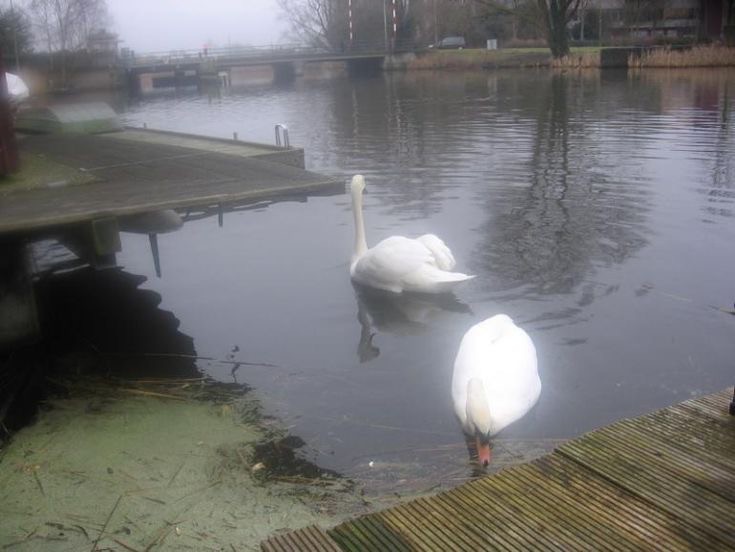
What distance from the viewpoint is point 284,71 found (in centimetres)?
7219

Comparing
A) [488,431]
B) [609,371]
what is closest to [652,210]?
[609,371]

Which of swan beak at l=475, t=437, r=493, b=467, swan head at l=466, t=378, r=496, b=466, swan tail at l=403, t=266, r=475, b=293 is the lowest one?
swan beak at l=475, t=437, r=493, b=467

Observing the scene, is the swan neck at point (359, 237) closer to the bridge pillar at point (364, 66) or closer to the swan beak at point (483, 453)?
the swan beak at point (483, 453)

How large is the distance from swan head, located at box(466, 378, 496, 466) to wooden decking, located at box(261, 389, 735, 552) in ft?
4.10

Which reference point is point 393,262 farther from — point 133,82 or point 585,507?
point 133,82

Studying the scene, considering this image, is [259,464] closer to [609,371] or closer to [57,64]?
[609,371]

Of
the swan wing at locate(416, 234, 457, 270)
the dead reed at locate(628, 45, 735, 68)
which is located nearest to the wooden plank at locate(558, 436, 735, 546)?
the swan wing at locate(416, 234, 457, 270)

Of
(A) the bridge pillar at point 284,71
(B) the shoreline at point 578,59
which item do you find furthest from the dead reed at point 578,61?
(A) the bridge pillar at point 284,71

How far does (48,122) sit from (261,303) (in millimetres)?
8126

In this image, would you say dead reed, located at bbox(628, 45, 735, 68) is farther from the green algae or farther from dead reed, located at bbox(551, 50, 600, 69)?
the green algae

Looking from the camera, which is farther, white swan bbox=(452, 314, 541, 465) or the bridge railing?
the bridge railing

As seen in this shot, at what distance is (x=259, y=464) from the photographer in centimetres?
560

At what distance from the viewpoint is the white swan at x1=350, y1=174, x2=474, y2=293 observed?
27.8 feet

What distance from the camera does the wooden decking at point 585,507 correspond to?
3.53m
